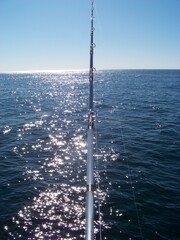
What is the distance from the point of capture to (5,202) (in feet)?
41.7

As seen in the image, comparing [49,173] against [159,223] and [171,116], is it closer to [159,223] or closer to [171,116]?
[159,223]

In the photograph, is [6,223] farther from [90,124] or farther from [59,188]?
[90,124]

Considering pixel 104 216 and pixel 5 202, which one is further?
pixel 5 202

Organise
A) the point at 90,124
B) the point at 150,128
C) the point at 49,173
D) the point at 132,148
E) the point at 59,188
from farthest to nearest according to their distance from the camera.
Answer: the point at 150,128 < the point at 132,148 < the point at 49,173 < the point at 59,188 < the point at 90,124

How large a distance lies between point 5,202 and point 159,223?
7.64 meters

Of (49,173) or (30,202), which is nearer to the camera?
(30,202)

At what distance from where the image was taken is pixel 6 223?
36.5 ft

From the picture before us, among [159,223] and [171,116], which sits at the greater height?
[171,116]

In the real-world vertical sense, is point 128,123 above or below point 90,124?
below

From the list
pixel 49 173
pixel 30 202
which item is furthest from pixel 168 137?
pixel 30 202

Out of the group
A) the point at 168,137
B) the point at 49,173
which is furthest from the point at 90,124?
the point at 168,137

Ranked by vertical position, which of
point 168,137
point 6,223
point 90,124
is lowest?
point 6,223

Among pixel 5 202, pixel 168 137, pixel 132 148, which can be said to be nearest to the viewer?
pixel 5 202

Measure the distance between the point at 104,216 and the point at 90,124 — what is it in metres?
6.79
